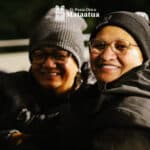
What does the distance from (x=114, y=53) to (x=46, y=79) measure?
31cm

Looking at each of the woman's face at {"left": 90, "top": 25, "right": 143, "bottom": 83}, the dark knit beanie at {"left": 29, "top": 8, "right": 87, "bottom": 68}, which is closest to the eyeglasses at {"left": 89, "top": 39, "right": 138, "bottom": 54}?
the woman's face at {"left": 90, "top": 25, "right": 143, "bottom": 83}

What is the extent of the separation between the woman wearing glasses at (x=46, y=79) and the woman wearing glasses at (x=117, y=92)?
0.44 ft

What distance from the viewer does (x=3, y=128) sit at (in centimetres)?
114

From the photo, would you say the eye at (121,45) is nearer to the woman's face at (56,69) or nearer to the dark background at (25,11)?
the woman's face at (56,69)

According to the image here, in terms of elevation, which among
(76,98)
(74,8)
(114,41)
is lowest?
(76,98)

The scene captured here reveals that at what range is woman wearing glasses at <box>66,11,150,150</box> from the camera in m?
0.75

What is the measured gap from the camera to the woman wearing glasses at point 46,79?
111 cm

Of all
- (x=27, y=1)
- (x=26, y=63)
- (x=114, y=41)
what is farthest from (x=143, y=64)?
(x=26, y=63)

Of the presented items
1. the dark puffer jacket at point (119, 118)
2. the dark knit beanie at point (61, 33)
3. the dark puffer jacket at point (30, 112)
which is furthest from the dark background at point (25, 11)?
the dark puffer jacket at point (119, 118)

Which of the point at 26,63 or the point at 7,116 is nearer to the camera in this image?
the point at 7,116

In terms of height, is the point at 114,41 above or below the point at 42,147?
above

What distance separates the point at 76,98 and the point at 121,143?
0.97 feet

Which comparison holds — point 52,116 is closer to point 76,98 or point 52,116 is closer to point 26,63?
point 76,98

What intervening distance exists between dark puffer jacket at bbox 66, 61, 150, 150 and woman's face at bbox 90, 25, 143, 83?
0.12 feet
